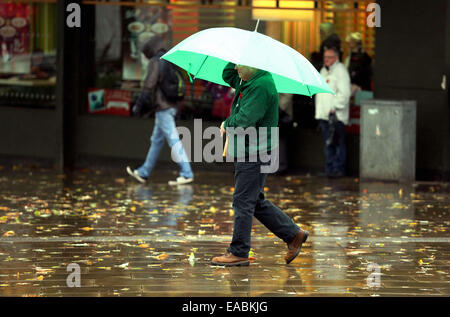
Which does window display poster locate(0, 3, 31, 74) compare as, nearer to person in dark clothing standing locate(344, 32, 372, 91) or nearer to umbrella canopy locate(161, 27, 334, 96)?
person in dark clothing standing locate(344, 32, 372, 91)

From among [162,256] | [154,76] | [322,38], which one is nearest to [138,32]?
[154,76]

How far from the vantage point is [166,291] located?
723 cm

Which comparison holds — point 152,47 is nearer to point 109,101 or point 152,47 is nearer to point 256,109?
point 109,101

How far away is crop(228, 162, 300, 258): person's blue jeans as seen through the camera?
8.04 m

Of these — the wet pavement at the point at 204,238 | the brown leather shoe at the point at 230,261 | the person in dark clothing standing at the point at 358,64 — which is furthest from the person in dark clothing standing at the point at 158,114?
the brown leather shoe at the point at 230,261

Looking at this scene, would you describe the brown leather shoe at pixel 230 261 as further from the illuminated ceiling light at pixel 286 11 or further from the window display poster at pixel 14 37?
the window display poster at pixel 14 37

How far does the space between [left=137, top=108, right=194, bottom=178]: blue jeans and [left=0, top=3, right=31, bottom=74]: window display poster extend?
341cm

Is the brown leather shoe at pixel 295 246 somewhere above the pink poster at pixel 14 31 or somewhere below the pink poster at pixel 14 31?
below

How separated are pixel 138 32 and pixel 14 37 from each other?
2039mm

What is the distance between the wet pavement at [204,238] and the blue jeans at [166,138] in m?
0.27

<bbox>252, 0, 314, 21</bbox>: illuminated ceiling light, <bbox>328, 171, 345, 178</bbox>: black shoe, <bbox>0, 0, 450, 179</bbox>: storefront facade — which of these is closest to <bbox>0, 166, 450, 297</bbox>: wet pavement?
<bbox>328, 171, 345, 178</bbox>: black shoe

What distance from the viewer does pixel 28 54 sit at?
51.7 ft

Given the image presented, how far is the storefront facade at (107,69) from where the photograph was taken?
14.3 meters
